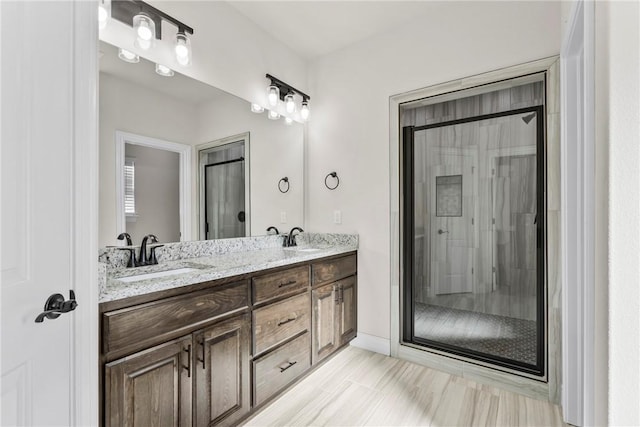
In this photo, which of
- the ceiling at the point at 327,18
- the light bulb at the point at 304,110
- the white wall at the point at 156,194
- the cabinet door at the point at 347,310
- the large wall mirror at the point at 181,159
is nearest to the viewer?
the large wall mirror at the point at 181,159

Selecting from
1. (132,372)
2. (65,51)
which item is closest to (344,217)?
(132,372)

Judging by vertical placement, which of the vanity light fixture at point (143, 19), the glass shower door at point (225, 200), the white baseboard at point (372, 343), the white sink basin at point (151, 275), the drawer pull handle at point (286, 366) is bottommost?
the white baseboard at point (372, 343)

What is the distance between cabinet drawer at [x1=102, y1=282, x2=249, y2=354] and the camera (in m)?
1.16

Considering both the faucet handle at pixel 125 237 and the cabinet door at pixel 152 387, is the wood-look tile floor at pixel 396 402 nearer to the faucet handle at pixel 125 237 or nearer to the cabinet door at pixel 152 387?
the cabinet door at pixel 152 387

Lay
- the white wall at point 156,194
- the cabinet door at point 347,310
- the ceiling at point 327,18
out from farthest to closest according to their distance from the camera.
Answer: the cabinet door at point 347,310
the ceiling at point 327,18
the white wall at point 156,194

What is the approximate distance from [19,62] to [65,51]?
18cm

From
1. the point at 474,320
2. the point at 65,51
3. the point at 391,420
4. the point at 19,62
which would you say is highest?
the point at 65,51

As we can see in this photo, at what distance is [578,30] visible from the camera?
149 centimetres

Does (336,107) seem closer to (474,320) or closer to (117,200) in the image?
(117,200)

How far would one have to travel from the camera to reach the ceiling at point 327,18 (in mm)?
2279

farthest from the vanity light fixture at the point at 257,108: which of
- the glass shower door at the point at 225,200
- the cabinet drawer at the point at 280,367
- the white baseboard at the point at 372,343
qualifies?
the white baseboard at the point at 372,343

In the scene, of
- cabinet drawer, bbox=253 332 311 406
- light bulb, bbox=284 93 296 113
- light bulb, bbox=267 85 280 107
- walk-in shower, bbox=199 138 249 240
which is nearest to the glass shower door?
walk-in shower, bbox=199 138 249 240

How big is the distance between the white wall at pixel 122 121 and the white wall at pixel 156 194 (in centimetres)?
10

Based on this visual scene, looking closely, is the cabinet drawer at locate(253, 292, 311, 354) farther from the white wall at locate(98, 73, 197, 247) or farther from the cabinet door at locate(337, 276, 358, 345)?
the white wall at locate(98, 73, 197, 247)
